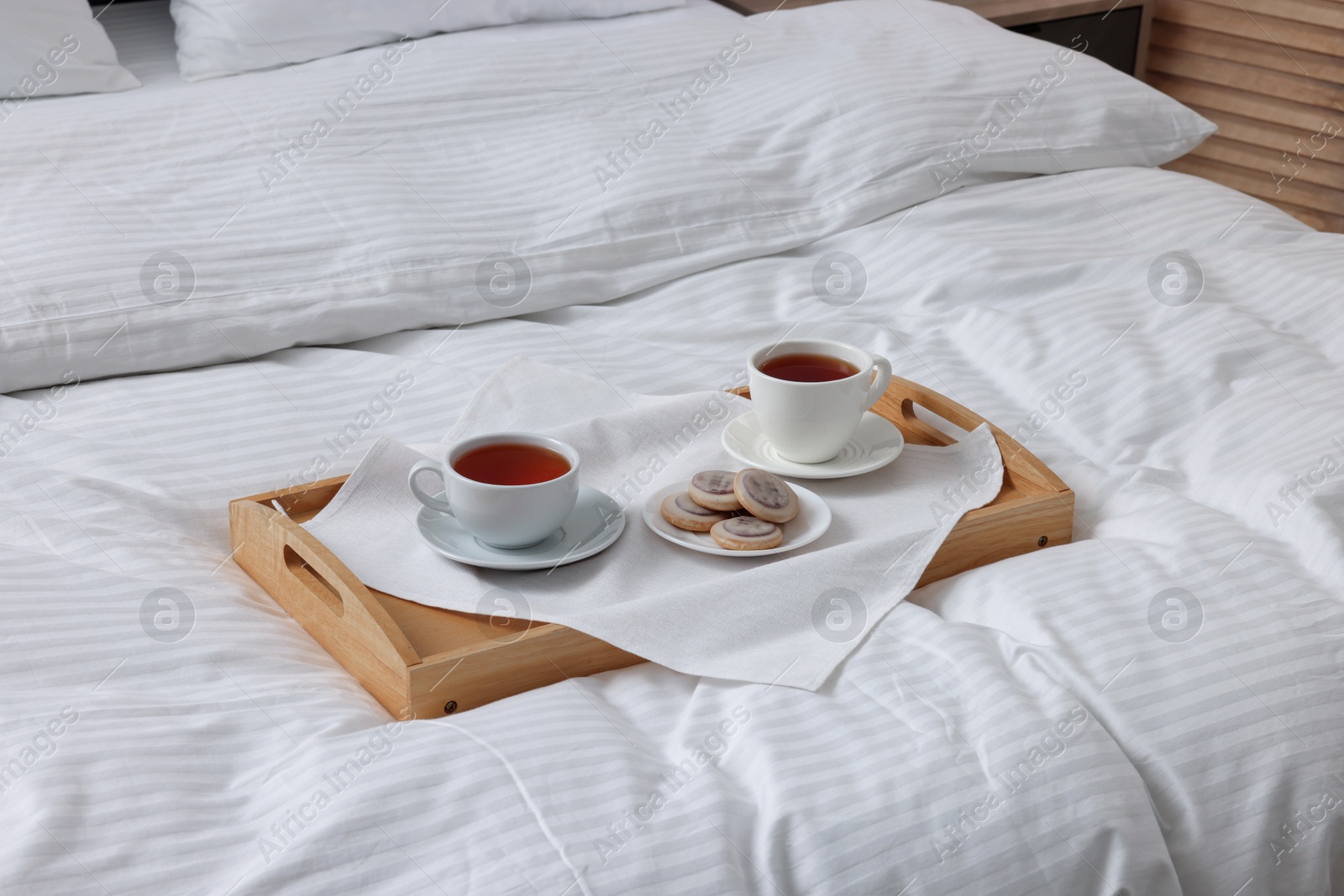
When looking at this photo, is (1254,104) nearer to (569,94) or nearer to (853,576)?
(569,94)

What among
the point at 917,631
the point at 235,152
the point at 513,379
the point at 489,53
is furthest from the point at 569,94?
the point at 917,631

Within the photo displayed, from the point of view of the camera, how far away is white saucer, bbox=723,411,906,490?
914 millimetres

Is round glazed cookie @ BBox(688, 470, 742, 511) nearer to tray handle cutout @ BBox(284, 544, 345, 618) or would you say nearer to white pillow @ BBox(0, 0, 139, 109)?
tray handle cutout @ BBox(284, 544, 345, 618)

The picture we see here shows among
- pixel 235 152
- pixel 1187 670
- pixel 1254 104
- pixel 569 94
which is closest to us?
pixel 1187 670

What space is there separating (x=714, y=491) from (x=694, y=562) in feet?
0.19

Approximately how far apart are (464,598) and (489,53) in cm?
95

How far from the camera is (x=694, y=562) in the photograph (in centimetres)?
82

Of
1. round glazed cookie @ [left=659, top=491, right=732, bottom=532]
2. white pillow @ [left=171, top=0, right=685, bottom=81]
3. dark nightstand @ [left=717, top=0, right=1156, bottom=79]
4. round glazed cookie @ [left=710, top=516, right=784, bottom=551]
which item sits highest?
white pillow @ [left=171, top=0, right=685, bottom=81]

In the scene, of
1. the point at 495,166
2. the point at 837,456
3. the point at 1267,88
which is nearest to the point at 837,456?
the point at 837,456

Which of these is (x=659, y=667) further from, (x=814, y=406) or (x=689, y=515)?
(x=814, y=406)

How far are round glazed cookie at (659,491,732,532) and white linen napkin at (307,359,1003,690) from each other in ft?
0.06

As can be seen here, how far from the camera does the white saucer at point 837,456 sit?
3.00ft

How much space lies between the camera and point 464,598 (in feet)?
2.52

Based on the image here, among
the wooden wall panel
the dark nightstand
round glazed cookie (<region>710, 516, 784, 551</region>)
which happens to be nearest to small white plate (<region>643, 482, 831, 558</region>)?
round glazed cookie (<region>710, 516, 784, 551</region>)
